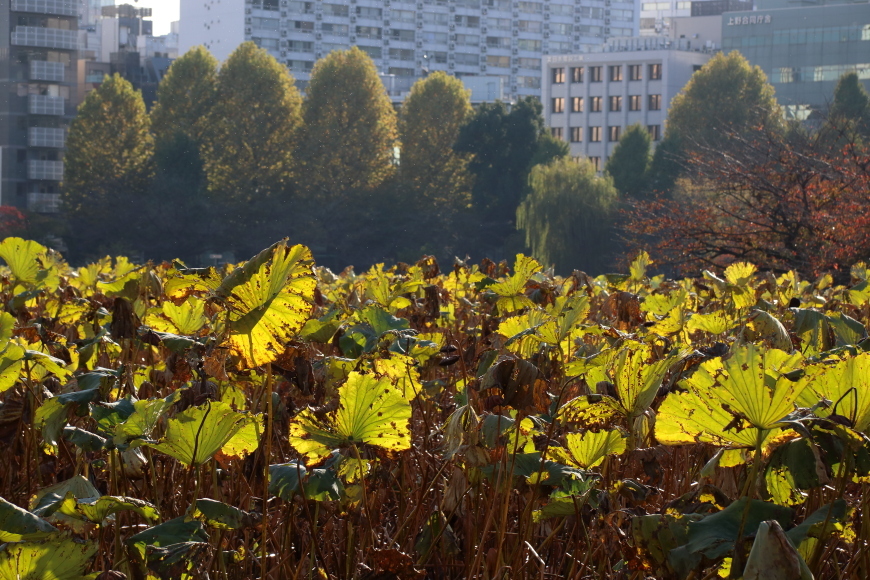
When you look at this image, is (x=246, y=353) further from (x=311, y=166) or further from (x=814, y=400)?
(x=311, y=166)

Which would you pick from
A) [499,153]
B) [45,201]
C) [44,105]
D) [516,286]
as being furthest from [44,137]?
[516,286]

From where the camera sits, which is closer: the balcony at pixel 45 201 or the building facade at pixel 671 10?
the balcony at pixel 45 201

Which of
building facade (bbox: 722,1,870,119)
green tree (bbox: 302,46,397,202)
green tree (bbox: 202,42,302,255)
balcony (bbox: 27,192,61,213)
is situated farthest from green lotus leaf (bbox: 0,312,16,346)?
building facade (bbox: 722,1,870,119)

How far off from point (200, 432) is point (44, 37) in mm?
49741

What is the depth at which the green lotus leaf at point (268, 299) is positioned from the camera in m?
1.15

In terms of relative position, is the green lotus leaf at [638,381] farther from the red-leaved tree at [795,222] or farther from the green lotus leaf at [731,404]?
the red-leaved tree at [795,222]

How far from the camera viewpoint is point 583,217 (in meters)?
33.3

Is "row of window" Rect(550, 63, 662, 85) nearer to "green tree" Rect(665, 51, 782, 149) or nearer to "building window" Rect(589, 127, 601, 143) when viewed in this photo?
"building window" Rect(589, 127, 601, 143)

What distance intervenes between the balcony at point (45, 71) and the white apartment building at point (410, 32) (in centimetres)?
2363

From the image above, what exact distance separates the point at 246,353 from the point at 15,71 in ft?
162

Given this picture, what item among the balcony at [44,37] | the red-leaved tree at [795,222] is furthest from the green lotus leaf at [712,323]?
the balcony at [44,37]

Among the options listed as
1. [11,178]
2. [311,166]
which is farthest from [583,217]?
[11,178]

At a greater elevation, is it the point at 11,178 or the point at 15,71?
the point at 15,71

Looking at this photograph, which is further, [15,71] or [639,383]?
[15,71]
